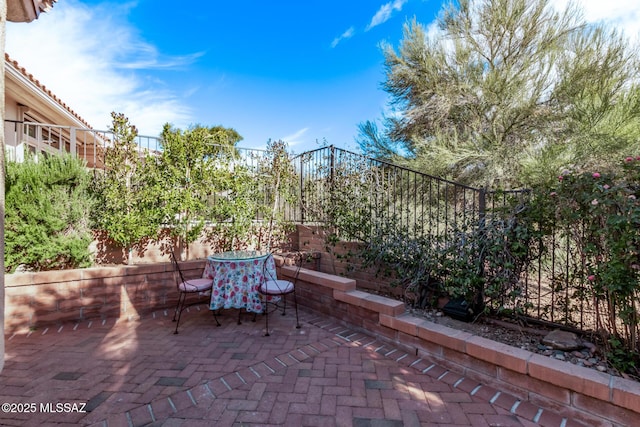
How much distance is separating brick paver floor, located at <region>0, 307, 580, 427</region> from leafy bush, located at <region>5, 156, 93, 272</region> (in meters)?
0.90

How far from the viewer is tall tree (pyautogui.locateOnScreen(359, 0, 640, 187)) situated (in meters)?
6.04

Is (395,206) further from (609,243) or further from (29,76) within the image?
(29,76)

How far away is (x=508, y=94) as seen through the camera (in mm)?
7566

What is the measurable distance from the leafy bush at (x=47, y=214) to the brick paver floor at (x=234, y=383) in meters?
0.90

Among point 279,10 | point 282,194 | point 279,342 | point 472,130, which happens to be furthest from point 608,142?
point 279,10

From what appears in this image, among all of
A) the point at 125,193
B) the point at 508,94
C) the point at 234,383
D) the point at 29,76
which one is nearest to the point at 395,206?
the point at 234,383

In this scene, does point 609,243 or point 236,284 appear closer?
point 609,243

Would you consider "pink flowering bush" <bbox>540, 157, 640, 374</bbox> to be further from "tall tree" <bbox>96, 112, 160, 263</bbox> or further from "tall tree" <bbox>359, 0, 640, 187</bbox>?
"tall tree" <bbox>96, 112, 160, 263</bbox>

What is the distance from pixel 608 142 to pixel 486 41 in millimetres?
4182

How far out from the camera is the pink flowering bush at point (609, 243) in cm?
221

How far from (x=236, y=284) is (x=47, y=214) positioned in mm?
2489

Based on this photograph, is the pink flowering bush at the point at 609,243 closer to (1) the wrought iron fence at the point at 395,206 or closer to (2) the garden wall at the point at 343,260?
(1) the wrought iron fence at the point at 395,206

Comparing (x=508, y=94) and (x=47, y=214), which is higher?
(x=508, y=94)

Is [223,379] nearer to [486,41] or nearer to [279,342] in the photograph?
[279,342]
